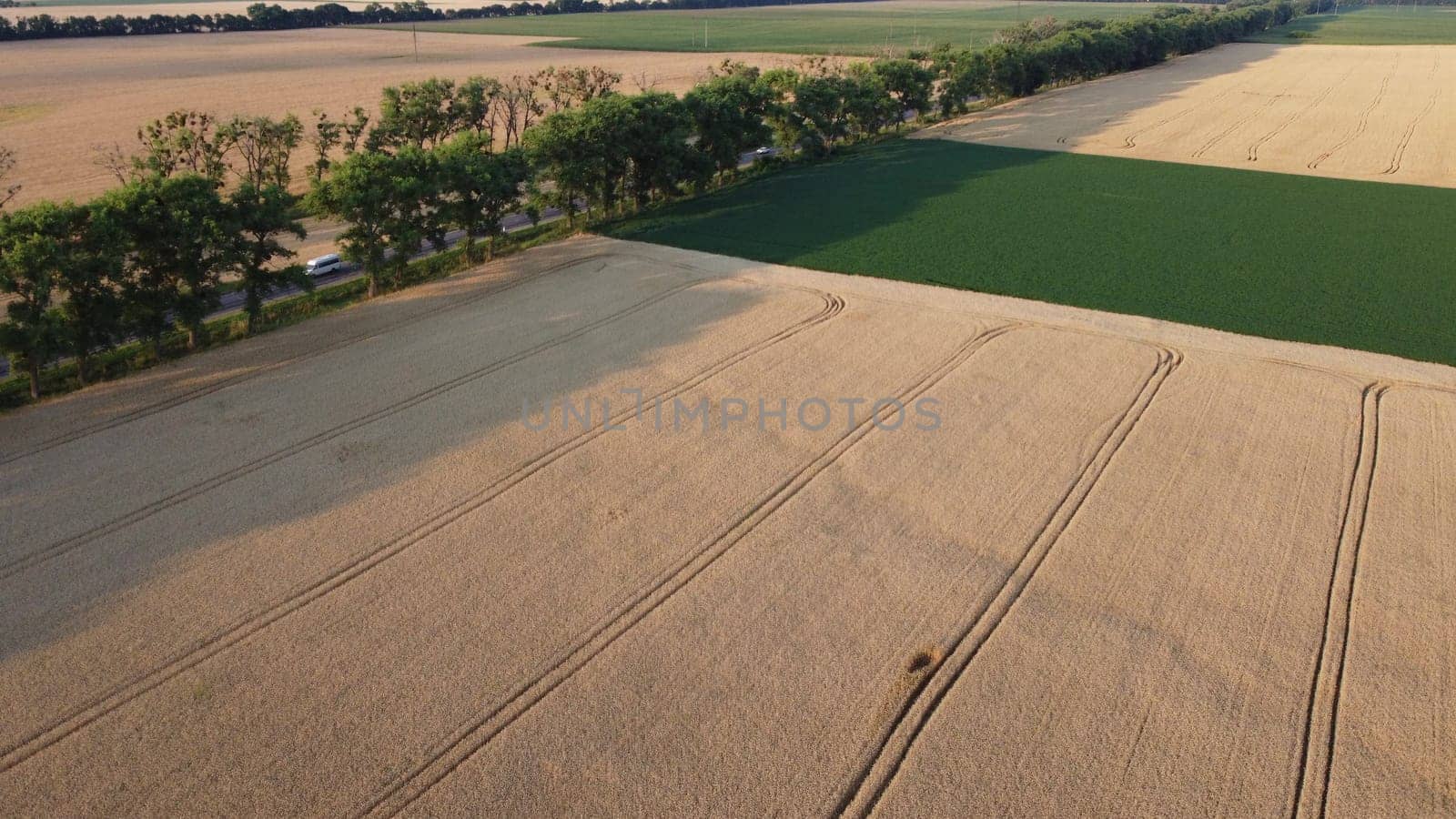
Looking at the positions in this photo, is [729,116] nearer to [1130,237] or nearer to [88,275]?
[1130,237]

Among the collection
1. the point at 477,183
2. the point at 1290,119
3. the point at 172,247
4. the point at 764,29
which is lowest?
the point at 172,247

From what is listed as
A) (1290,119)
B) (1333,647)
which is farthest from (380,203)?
(1290,119)

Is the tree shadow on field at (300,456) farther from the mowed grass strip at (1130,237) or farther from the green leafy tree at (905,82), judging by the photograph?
the green leafy tree at (905,82)

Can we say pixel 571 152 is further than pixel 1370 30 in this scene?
No

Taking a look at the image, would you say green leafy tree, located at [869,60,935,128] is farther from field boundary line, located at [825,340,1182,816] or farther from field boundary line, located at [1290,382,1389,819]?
field boundary line, located at [1290,382,1389,819]

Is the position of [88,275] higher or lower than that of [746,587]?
higher

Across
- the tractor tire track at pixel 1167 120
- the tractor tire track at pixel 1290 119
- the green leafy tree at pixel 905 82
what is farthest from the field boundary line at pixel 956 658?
the green leafy tree at pixel 905 82
